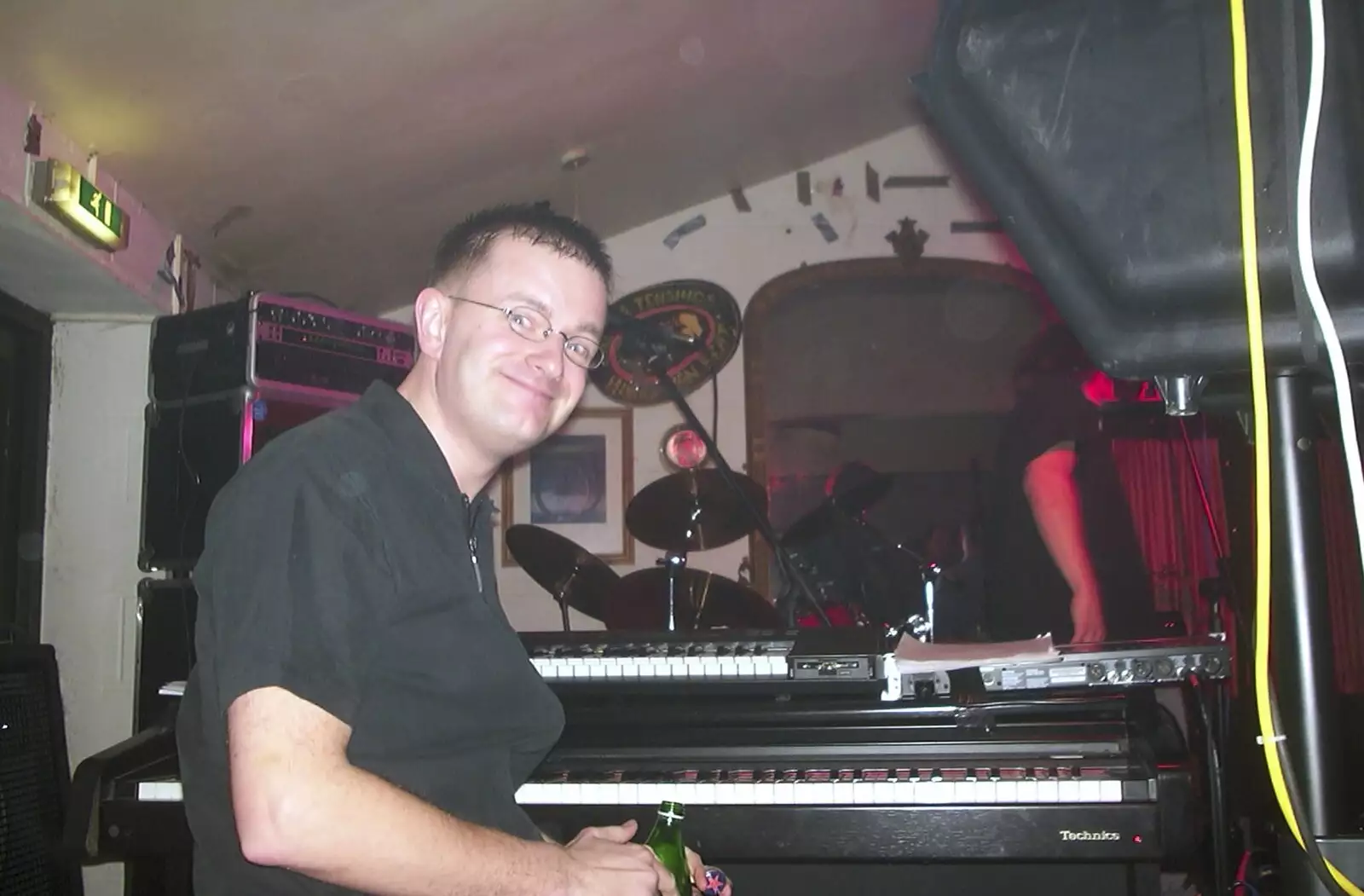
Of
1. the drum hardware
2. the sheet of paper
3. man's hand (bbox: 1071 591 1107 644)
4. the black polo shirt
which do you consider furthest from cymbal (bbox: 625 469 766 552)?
the black polo shirt

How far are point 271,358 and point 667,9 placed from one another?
1.54m

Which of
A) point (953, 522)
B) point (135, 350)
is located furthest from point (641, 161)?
point (953, 522)

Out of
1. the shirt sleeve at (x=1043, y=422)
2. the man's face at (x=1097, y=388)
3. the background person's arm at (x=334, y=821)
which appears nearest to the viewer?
the background person's arm at (x=334, y=821)

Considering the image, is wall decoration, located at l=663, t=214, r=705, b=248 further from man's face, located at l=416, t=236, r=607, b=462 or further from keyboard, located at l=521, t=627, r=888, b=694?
man's face, located at l=416, t=236, r=607, b=462

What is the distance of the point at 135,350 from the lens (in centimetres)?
313

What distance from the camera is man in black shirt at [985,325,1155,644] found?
3.27 m

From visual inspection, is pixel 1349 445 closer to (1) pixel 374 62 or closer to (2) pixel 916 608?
(1) pixel 374 62

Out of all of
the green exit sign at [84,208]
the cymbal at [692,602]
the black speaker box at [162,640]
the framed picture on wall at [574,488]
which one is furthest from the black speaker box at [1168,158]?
the framed picture on wall at [574,488]

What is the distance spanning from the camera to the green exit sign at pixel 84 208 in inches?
91.4

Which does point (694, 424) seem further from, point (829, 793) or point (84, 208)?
point (84, 208)

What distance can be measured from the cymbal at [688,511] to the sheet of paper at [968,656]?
4.52 feet

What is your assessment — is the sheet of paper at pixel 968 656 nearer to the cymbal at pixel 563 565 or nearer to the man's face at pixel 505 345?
the man's face at pixel 505 345

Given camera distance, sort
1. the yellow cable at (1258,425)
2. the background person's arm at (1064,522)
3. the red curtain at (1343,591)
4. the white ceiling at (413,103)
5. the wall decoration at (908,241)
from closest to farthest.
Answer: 1. the yellow cable at (1258,425)
2. the white ceiling at (413,103)
3. the background person's arm at (1064,522)
4. the red curtain at (1343,591)
5. the wall decoration at (908,241)

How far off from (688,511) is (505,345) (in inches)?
83.2
